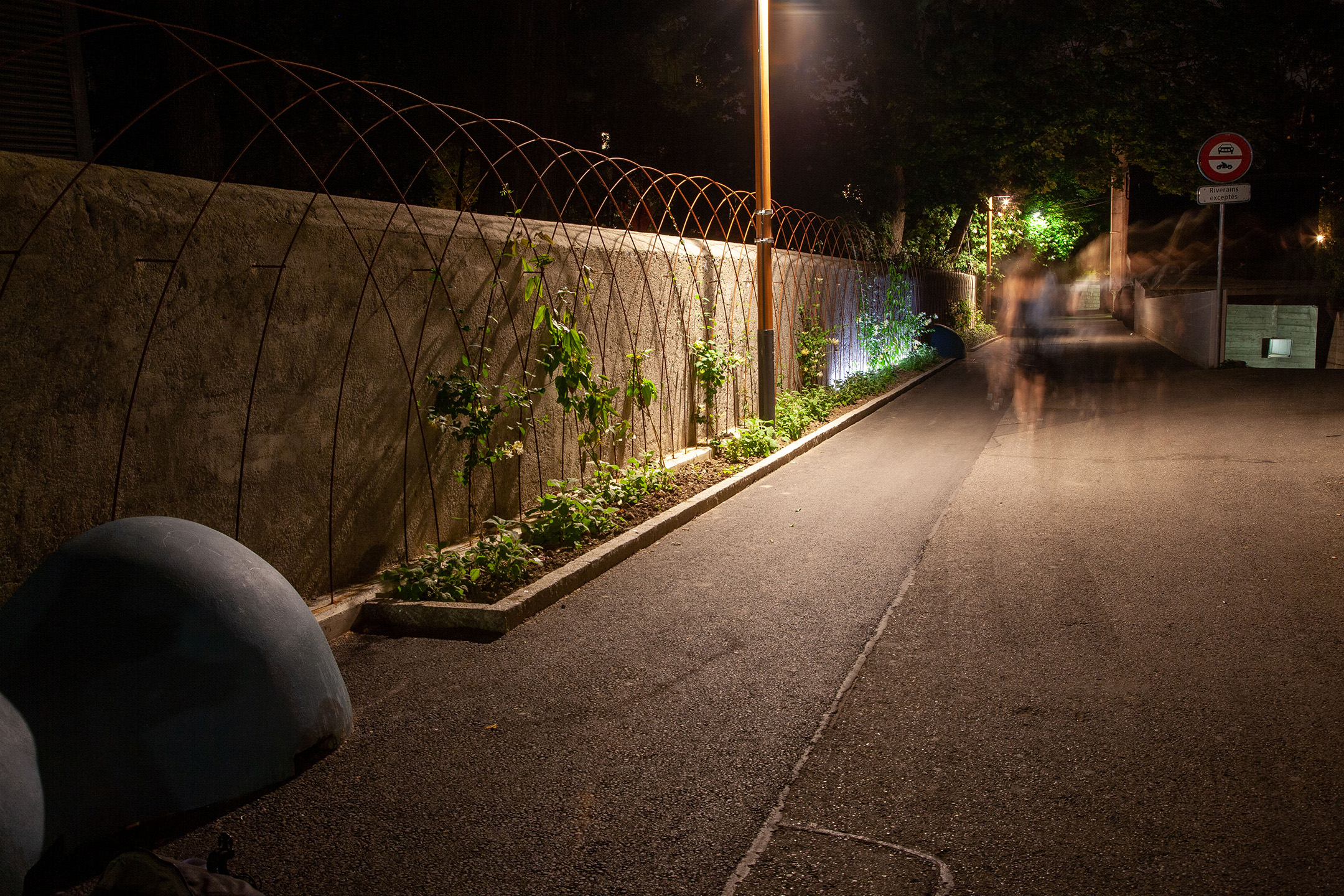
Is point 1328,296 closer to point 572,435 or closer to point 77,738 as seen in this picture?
point 572,435

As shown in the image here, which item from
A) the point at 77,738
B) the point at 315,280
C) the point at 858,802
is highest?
the point at 315,280

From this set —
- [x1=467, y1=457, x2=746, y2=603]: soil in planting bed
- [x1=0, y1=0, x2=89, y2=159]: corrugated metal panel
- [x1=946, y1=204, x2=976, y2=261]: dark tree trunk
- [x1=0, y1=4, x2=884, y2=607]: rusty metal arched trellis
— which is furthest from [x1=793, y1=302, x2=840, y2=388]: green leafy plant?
[x1=946, y1=204, x2=976, y2=261]: dark tree trunk

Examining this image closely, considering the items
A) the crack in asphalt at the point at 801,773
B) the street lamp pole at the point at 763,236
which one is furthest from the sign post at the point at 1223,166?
the crack in asphalt at the point at 801,773

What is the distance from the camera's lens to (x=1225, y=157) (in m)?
17.5

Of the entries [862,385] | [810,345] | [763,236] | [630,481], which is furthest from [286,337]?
[862,385]

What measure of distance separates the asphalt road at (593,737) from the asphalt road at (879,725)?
2 cm

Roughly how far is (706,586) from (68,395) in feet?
11.8

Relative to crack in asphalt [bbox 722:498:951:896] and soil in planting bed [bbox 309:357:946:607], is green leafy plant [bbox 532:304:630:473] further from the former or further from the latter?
crack in asphalt [bbox 722:498:951:896]

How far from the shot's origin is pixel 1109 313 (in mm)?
61094

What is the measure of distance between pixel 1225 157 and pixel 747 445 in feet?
43.4

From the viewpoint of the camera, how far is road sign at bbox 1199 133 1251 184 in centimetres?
1747

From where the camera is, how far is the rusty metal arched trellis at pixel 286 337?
3.91 m

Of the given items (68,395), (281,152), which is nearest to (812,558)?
(68,395)

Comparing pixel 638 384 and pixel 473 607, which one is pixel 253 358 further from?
pixel 638 384
